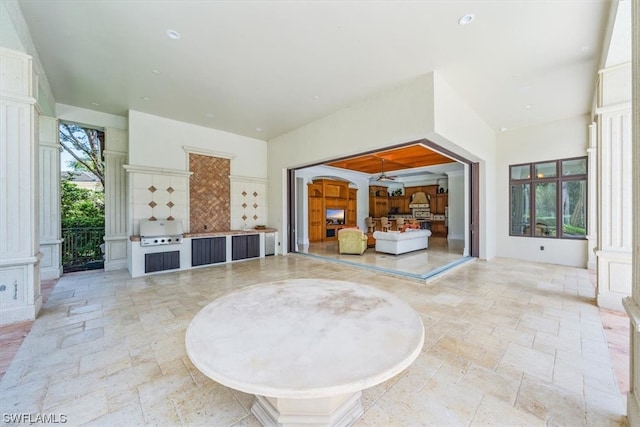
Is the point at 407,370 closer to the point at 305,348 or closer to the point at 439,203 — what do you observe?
the point at 305,348

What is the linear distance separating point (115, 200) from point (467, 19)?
717cm

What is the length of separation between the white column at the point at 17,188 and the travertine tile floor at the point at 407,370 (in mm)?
424

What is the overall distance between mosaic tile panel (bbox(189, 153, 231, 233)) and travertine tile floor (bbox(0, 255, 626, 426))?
2652 mm

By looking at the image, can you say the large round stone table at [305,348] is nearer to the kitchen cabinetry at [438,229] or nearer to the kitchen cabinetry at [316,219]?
the kitchen cabinetry at [316,219]

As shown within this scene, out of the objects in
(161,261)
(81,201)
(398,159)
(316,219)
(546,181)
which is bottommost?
(161,261)

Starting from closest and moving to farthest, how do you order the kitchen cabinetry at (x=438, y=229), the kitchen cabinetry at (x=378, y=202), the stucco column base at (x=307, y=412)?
the stucco column base at (x=307, y=412)
the kitchen cabinetry at (x=438, y=229)
the kitchen cabinetry at (x=378, y=202)

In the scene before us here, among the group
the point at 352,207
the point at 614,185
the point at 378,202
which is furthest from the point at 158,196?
the point at 378,202

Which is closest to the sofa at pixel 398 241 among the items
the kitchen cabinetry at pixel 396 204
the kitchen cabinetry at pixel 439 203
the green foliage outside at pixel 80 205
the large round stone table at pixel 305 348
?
the kitchen cabinetry at pixel 439 203

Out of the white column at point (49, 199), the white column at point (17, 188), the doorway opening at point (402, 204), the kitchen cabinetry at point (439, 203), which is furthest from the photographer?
the kitchen cabinetry at point (439, 203)

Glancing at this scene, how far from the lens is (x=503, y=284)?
4352 mm

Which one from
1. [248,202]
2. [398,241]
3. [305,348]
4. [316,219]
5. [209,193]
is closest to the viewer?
[305,348]

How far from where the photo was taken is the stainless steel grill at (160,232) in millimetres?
5104

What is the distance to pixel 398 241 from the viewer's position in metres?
7.19

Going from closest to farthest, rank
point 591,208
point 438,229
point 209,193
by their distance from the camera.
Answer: point 591,208 < point 209,193 < point 438,229
